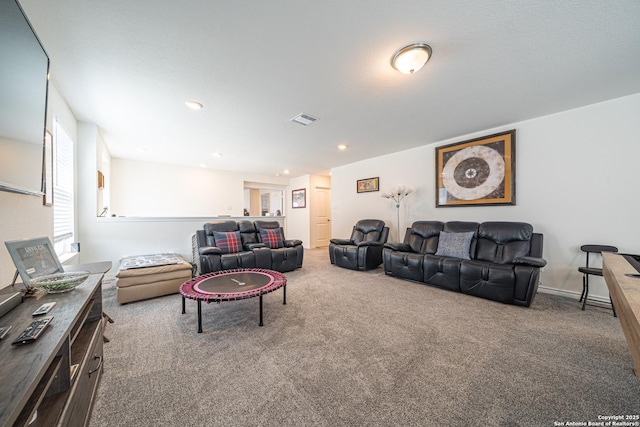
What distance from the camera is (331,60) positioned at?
1.97 meters

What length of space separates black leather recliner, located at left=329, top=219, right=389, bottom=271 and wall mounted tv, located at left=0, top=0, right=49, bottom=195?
157 inches

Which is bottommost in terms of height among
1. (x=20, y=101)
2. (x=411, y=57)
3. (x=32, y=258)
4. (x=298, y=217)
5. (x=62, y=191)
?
(x=32, y=258)

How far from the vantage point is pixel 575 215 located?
2939 mm

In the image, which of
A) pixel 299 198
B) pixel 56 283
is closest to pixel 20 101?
pixel 56 283

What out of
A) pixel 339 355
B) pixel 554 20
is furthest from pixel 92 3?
pixel 554 20

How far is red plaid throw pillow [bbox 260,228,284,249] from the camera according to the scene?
4.52m

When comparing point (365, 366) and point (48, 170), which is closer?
point (365, 366)

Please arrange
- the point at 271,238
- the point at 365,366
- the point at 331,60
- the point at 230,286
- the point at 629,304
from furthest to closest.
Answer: the point at 271,238 → the point at 230,286 → the point at 331,60 → the point at 365,366 → the point at 629,304

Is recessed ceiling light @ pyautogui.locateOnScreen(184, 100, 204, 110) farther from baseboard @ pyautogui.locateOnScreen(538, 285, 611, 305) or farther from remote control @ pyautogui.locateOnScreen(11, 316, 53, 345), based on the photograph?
baseboard @ pyautogui.locateOnScreen(538, 285, 611, 305)

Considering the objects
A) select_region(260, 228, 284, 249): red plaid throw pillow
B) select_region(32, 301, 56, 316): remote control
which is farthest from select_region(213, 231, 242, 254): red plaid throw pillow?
select_region(32, 301, 56, 316): remote control

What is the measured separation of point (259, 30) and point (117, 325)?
9.61ft

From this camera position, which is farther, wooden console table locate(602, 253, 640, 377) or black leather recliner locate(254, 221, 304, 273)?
black leather recliner locate(254, 221, 304, 273)

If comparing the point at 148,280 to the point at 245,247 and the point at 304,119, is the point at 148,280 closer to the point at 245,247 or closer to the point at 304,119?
the point at 245,247

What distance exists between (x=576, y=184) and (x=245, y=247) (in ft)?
16.3
